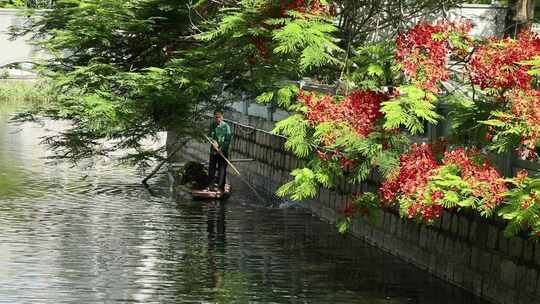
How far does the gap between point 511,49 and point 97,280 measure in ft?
20.3

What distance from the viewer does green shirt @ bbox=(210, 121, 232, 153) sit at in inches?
1040

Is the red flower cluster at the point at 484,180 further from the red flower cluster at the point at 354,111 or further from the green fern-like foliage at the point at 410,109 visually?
the red flower cluster at the point at 354,111

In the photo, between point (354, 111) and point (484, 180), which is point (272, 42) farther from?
point (484, 180)

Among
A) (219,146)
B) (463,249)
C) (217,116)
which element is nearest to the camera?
(463,249)

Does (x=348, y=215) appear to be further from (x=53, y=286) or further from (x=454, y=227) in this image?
(x=53, y=286)

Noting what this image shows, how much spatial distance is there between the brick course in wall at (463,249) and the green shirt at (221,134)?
3.64 m

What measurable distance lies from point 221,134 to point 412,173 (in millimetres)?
11463

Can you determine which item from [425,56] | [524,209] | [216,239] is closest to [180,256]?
[216,239]

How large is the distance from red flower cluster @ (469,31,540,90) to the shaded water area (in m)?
2.84

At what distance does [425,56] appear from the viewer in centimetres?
1647

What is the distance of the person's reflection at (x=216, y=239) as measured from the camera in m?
17.5

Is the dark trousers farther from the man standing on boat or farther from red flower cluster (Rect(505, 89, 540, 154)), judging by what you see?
red flower cluster (Rect(505, 89, 540, 154))

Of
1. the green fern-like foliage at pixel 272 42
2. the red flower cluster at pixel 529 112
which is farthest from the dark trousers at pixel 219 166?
the red flower cluster at pixel 529 112

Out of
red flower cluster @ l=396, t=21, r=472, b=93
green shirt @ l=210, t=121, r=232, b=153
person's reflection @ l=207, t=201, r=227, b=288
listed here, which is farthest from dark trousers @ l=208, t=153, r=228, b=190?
red flower cluster @ l=396, t=21, r=472, b=93
